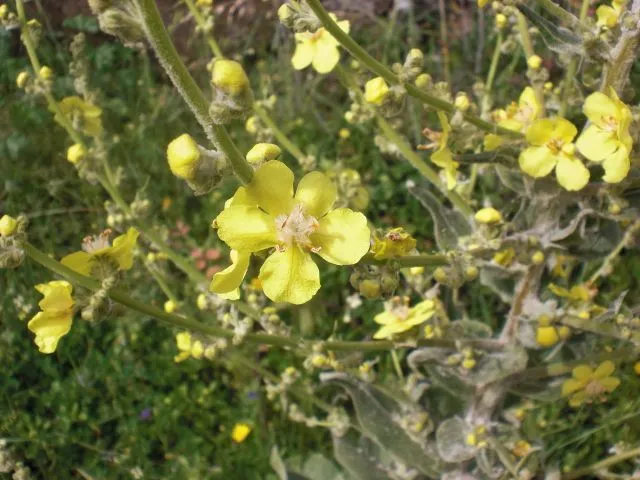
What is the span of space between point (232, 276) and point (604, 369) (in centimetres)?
115

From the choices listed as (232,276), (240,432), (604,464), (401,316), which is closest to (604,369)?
(604,464)

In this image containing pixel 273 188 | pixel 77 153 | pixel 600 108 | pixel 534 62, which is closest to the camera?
pixel 273 188

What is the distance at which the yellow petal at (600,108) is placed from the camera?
1375 mm

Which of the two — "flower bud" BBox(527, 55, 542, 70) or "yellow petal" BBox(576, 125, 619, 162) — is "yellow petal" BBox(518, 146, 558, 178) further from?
"flower bud" BBox(527, 55, 542, 70)

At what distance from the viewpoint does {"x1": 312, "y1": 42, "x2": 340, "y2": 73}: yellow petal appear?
1646 mm

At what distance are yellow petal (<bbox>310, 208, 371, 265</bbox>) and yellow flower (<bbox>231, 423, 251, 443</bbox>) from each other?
131 cm

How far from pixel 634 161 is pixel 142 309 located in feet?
3.08

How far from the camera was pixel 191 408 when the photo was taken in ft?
7.66

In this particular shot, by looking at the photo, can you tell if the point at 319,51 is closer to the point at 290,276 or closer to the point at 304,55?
the point at 304,55

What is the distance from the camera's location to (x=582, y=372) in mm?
1787

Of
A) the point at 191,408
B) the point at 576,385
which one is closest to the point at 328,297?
the point at 191,408

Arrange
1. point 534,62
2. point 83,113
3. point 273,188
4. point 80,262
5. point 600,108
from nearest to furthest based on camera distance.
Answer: point 273,188, point 80,262, point 600,108, point 534,62, point 83,113

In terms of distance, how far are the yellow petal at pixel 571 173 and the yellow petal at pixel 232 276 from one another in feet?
2.32

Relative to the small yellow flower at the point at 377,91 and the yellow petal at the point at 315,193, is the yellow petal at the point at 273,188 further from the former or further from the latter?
the small yellow flower at the point at 377,91
